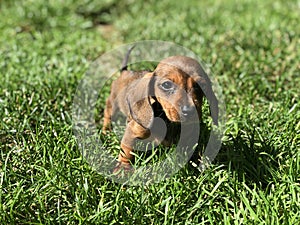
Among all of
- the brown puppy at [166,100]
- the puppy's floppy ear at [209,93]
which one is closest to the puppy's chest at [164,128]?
the brown puppy at [166,100]

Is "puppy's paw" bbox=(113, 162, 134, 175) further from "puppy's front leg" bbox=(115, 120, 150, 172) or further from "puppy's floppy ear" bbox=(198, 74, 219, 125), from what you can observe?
"puppy's floppy ear" bbox=(198, 74, 219, 125)

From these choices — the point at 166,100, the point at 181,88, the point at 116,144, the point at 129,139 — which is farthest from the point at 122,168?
the point at 181,88

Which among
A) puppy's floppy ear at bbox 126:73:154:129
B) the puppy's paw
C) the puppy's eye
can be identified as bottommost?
the puppy's paw

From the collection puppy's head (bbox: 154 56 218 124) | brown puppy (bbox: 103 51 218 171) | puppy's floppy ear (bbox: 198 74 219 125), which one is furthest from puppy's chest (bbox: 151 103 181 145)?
puppy's floppy ear (bbox: 198 74 219 125)

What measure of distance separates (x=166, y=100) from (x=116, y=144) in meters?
0.80

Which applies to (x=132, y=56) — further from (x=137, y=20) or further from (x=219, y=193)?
(x=219, y=193)

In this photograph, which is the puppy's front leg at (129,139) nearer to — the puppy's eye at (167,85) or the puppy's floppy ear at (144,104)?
the puppy's floppy ear at (144,104)

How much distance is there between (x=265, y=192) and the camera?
10.2 feet

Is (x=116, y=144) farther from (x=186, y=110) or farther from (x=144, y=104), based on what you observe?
(x=186, y=110)

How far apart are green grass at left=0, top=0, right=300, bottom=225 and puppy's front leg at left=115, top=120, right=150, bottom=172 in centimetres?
22

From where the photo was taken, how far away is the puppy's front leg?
326 cm

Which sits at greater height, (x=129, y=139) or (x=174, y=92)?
(x=174, y=92)

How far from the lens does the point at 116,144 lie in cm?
369

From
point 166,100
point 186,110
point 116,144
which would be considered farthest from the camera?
point 116,144
